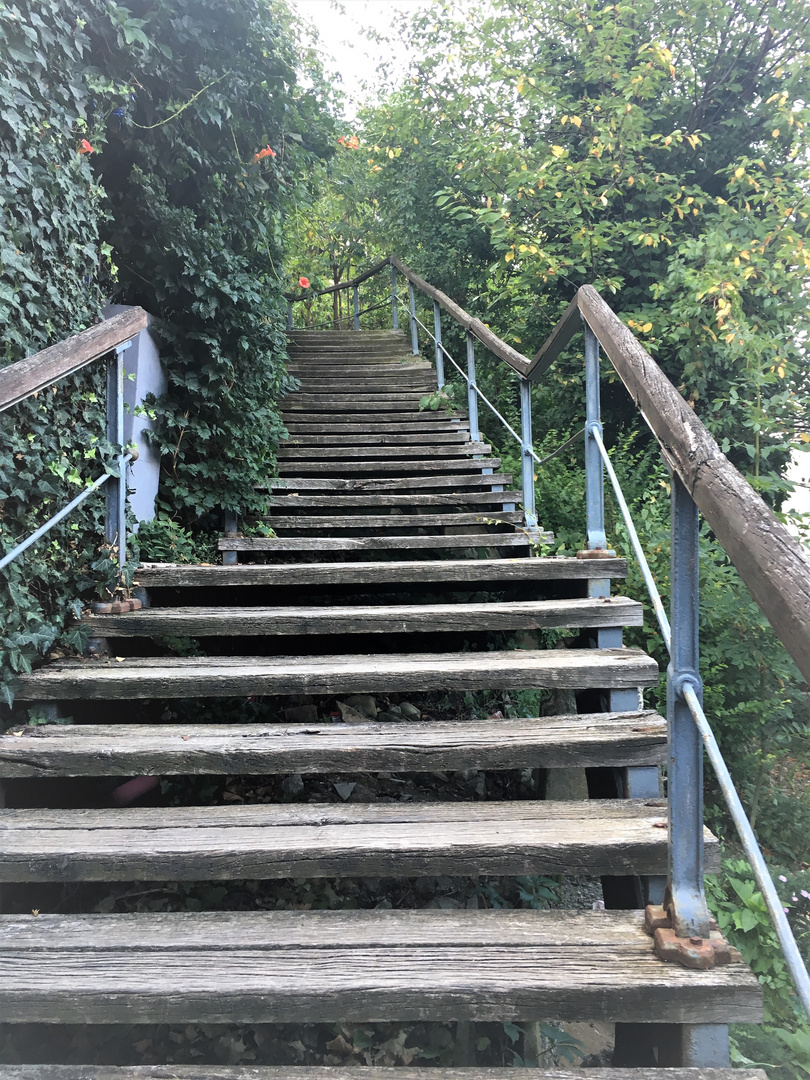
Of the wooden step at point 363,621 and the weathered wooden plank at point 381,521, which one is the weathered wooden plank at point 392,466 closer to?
the weathered wooden plank at point 381,521

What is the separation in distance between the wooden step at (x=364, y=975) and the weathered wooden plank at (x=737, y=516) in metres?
0.73

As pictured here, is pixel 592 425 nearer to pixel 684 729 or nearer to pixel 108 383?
pixel 684 729

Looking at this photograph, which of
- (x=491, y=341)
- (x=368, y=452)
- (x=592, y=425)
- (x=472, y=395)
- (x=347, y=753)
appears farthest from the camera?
(x=368, y=452)

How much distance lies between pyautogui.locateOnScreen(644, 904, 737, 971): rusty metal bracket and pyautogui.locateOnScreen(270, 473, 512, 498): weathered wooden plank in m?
2.64

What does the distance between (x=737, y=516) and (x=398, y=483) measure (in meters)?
2.86

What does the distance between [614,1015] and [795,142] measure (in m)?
5.70

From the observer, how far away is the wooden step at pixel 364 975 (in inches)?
40.9

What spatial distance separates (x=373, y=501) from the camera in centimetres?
353

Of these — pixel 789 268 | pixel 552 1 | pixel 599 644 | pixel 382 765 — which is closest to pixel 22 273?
pixel 382 765

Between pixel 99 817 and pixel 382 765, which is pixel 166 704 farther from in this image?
pixel 382 765

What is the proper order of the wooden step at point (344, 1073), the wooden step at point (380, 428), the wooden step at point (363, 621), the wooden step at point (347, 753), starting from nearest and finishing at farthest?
the wooden step at point (344, 1073) → the wooden step at point (347, 753) → the wooden step at point (363, 621) → the wooden step at point (380, 428)

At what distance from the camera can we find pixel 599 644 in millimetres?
1946

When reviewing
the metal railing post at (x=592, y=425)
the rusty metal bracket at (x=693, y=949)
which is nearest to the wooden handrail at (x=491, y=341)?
the metal railing post at (x=592, y=425)

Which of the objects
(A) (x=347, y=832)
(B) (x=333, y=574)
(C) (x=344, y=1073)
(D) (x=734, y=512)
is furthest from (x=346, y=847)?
(B) (x=333, y=574)
